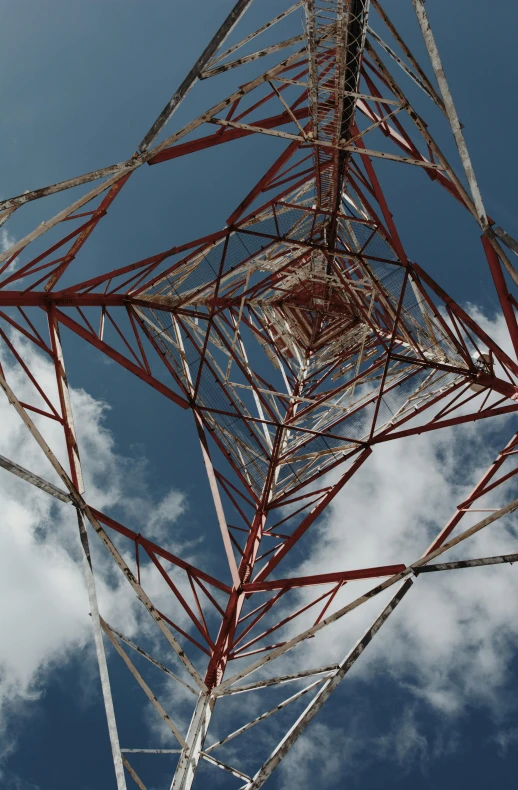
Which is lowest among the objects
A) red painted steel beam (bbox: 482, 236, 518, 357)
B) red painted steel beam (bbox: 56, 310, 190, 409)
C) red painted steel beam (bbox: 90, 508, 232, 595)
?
red painted steel beam (bbox: 90, 508, 232, 595)

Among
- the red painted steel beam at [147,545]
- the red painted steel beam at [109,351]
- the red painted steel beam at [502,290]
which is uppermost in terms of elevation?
the red painted steel beam at [502,290]

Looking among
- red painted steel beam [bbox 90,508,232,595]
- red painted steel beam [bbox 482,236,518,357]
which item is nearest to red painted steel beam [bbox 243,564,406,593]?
red painted steel beam [bbox 90,508,232,595]

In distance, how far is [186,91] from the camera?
1045 centimetres

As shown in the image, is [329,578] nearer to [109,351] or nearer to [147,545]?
[147,545]

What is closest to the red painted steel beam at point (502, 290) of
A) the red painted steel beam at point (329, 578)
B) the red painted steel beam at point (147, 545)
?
the red painted steel beam at point (329, 578)

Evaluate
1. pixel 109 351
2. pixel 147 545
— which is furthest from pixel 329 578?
pixel 109 351

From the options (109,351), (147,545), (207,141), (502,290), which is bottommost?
(147,545)

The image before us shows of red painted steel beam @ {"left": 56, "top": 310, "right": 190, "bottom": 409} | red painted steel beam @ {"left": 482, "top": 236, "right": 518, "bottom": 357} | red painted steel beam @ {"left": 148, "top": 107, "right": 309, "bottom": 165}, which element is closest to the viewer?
red painted steel beam @ {"left": 482, "top": 236, "right": 518, "bottom": 357}

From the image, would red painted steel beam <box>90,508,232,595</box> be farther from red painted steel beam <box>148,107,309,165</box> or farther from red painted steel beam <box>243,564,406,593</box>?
red painted steel beam <box>148,107,309,165</box>

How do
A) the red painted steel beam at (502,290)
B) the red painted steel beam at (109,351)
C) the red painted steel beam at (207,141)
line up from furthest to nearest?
1. the red painted steel beam at (109,351)
2. the red painted steel beam at (207,141)
3. the red painted steel beam at (502,290)

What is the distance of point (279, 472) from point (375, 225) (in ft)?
22.9

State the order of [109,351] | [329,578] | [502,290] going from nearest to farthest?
[502,290] < [329,578] < [109,351]

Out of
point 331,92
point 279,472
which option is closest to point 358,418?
point 279,472

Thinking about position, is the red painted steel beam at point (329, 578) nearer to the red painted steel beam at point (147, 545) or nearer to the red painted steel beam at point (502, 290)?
the red painted steel beam at point (147, 545)
